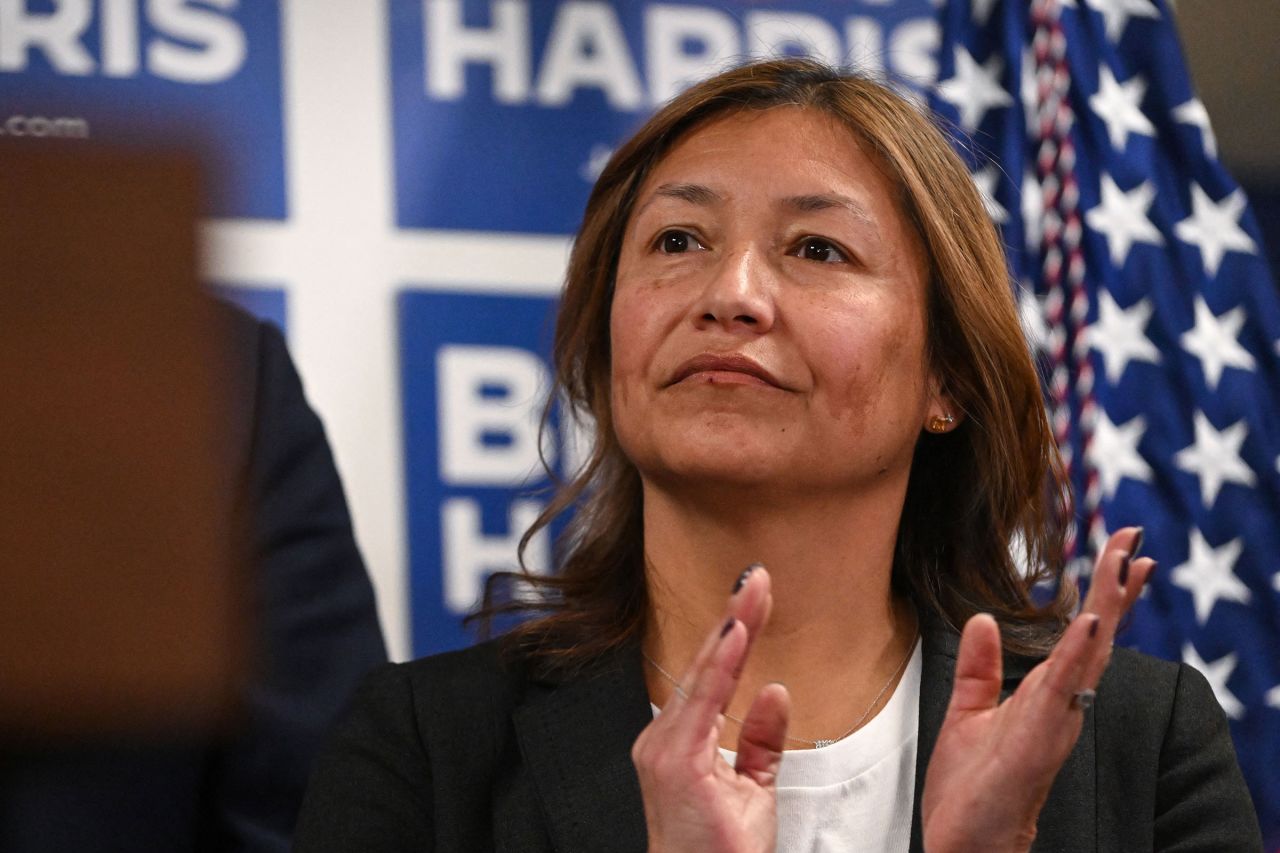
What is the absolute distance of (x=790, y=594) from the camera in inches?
65.4

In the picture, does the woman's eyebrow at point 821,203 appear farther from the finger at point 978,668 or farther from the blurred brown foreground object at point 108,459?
the blurred brown foreground object at point 108,459

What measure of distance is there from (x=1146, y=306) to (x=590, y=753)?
1268 millimetres

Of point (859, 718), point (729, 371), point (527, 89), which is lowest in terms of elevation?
point (859, 718)

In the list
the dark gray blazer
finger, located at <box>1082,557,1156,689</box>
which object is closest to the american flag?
the dark gray blazer

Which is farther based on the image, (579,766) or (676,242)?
(676,242)

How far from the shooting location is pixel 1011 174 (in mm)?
2416

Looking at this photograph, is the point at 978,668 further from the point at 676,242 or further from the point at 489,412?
the point at 489,412

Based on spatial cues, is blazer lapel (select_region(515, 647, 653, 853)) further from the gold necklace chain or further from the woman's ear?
the woman's ear

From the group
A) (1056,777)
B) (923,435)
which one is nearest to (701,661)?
(1056,777)

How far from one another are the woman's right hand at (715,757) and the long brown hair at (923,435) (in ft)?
1.36

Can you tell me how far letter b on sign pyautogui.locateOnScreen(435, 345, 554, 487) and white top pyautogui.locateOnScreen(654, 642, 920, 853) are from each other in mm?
709

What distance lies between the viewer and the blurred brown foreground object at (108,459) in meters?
1.99

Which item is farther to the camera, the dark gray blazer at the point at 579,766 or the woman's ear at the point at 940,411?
the woman's ear at the point at 940,411

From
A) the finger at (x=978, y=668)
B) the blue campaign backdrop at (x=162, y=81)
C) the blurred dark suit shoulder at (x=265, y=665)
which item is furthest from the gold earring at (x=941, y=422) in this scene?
the blue campaign backdrop at (x=162, y=81)
